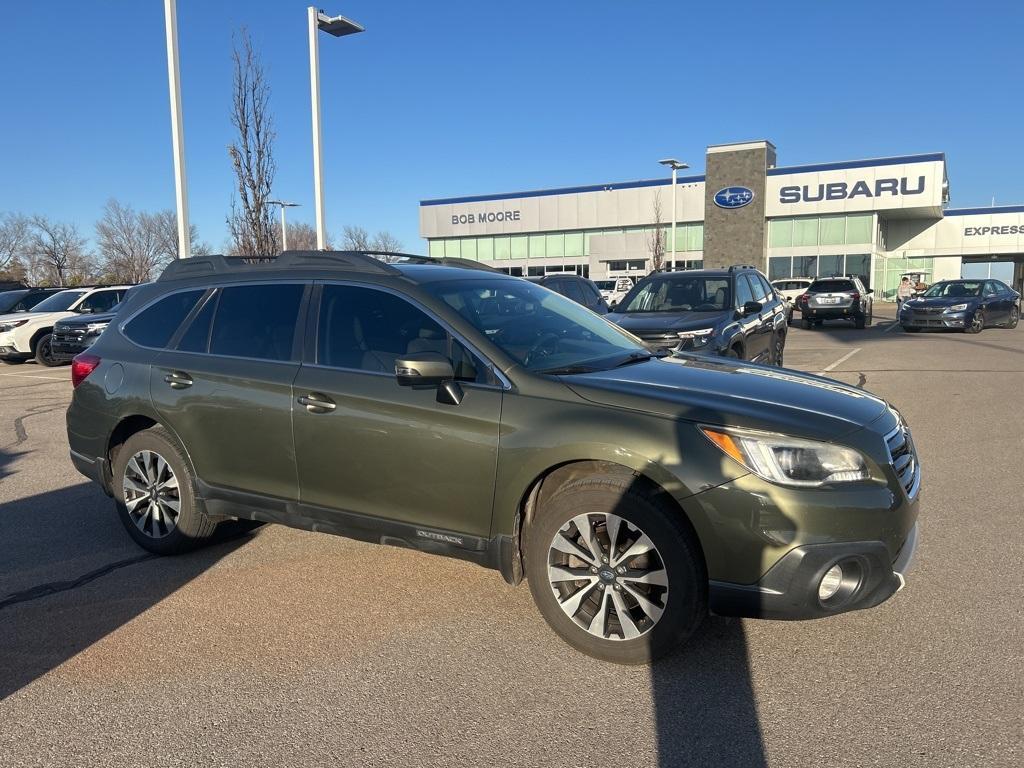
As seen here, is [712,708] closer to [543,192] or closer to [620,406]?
[620,406]

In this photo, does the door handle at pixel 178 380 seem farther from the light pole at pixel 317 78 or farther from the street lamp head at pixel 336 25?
the street lamp head at pixel 336 25

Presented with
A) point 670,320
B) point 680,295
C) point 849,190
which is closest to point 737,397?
point 670,320

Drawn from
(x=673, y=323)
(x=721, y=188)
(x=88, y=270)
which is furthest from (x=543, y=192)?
(x=673, y=323)

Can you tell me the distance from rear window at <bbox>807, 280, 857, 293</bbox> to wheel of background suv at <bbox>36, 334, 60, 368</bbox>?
21.3m

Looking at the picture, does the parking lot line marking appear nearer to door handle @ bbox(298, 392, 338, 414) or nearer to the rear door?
the rear door

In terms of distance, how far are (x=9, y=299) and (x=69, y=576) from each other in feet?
59.7

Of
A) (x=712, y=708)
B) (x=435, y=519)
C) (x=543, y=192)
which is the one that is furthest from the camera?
(x=543, y=192)

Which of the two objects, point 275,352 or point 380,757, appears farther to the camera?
point 275,352

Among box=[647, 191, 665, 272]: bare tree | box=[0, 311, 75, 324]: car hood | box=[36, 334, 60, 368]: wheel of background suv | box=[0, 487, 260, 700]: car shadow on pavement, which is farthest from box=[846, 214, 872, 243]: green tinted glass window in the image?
box=[0, 487, 260, 700]: car shadow on pavement

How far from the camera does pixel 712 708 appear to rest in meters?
3.02

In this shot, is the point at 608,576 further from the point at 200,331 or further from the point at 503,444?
the point at 200,331

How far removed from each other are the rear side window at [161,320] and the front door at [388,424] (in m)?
1.14

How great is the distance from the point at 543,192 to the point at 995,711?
181ft

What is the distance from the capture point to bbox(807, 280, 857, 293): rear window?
24.2m
